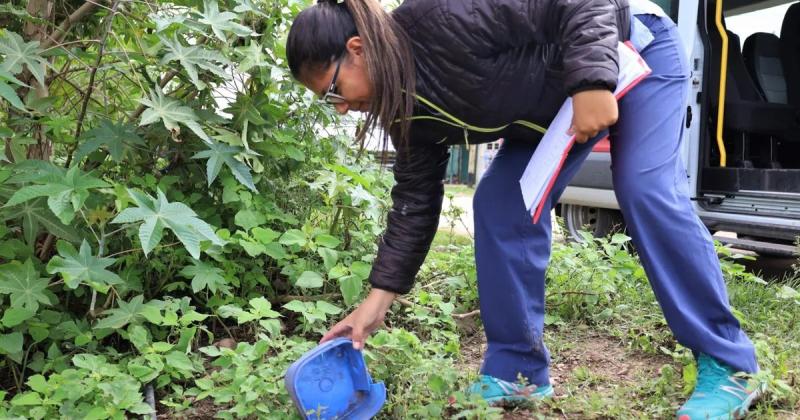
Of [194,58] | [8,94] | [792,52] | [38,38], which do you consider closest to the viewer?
[8,94]

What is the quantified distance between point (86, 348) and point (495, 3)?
1480 millimetres

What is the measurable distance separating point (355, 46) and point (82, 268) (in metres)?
0.91

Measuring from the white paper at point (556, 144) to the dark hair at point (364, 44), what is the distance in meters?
0.33

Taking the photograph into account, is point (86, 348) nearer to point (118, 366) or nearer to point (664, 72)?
point (118, 366)

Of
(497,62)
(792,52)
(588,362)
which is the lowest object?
(588,362)

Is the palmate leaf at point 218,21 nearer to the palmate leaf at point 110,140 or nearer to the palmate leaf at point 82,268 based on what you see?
the palmate leaf at point 110,140

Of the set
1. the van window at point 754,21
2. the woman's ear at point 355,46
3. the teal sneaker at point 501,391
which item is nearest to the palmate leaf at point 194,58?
the woman's ear at point 355,46

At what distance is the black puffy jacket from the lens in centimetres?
147

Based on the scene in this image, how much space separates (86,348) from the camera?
207 centimetres

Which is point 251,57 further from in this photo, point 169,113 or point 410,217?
point 410,217

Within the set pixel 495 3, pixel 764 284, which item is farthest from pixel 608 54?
pixel 764 284

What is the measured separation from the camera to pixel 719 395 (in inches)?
67.8

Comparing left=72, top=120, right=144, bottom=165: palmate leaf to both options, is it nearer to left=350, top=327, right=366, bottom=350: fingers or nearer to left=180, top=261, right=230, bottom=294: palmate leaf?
left=180, top=261, right=230, bottom=294: palmate leaf

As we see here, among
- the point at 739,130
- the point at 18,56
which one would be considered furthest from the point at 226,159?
the point at 739,130
